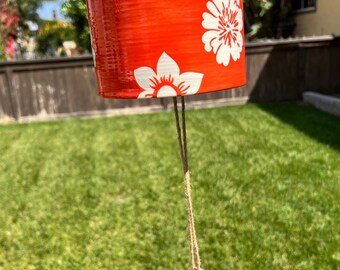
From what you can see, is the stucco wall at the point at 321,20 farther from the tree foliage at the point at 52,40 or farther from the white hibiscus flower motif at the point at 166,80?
the tree foliage at the point at 52,40

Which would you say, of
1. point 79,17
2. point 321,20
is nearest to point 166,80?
point 321,20

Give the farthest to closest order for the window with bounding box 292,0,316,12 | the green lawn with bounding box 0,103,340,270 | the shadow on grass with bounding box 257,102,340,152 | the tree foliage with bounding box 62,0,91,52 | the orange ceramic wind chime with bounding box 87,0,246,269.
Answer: the tree foliage with bounding box 62,0,91,52 < the window with bounding box 292,0,316,12 < the shadow on grass with bounding box 257,102,340,152 < the green lawn with bounding box 0,103,340,270 < the orange ceramic wind chime with bounding box 87,0,246,269

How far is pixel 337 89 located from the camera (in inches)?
384

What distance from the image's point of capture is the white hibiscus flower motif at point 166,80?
4.85ft

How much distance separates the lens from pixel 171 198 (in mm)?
4492

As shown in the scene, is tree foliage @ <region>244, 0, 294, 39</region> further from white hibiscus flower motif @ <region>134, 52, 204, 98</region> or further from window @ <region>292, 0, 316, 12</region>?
white hibiscus flower motif @ <region>134, 52, 204, 98</region>

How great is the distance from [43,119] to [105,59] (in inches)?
332

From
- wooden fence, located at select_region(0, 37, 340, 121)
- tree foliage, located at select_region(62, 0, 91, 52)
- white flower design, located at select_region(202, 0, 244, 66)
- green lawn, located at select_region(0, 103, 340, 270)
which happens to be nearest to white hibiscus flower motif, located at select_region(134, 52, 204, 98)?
white flower design, located at select_region(202, 0, 244, 66)

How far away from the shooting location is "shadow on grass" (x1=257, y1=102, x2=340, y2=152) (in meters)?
6.25

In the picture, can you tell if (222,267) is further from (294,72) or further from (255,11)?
(255,11)

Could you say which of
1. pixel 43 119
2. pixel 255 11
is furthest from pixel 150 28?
pixel 255 11

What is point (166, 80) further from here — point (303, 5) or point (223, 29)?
point (303, 5)

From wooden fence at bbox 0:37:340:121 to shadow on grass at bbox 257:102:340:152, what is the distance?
0.66 meters

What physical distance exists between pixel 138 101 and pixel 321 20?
5.53 m
